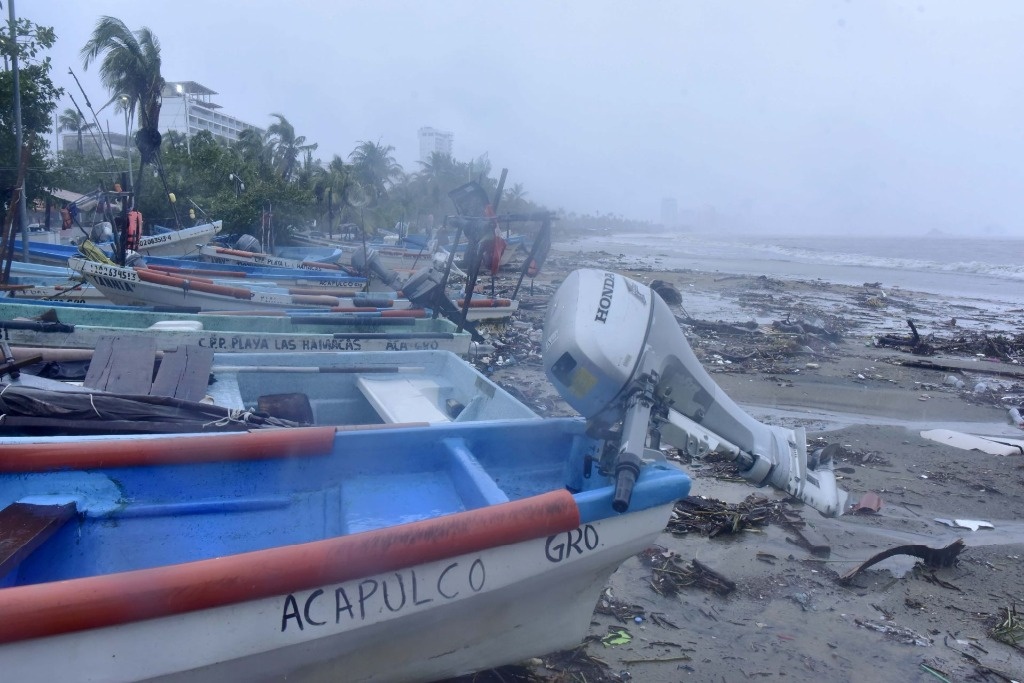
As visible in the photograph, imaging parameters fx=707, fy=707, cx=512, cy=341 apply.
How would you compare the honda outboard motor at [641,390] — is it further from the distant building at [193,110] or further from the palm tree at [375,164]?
the distant building at [193,110]

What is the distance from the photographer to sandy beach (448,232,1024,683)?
11.8 feet

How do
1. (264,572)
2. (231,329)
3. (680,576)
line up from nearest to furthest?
1. (264,572)
2. (680,576)
3. (231,329)

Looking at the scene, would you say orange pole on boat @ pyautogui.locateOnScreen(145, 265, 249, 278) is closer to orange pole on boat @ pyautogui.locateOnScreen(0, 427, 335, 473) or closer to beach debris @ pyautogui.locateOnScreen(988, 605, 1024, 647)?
orange pole on boat @ pyautogui.locateOnScreen(0, 427, 335, 473)

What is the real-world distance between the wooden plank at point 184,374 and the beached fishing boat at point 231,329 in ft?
2.17

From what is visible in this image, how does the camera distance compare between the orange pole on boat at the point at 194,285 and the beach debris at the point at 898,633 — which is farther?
the orange pole on boat at the point at 194,285

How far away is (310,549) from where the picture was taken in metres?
2.26

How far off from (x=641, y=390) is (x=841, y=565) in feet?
8.69

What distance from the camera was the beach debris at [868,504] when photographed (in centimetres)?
561

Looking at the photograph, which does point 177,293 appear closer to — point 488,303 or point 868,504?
point 488,303

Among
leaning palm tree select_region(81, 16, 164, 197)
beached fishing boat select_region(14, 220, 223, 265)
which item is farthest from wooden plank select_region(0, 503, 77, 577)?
leaning palm tree select_region(81, 16, 164, 197)

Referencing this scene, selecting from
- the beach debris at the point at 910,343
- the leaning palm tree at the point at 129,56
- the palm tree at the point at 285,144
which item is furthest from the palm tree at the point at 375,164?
the beach debris at the point at 910,343

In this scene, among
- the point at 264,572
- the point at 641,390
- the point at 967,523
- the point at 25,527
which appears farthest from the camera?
the point at 967,523


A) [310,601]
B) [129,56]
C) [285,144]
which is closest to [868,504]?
[310,601]

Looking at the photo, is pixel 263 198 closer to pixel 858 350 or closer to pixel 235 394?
pixel 858 350
